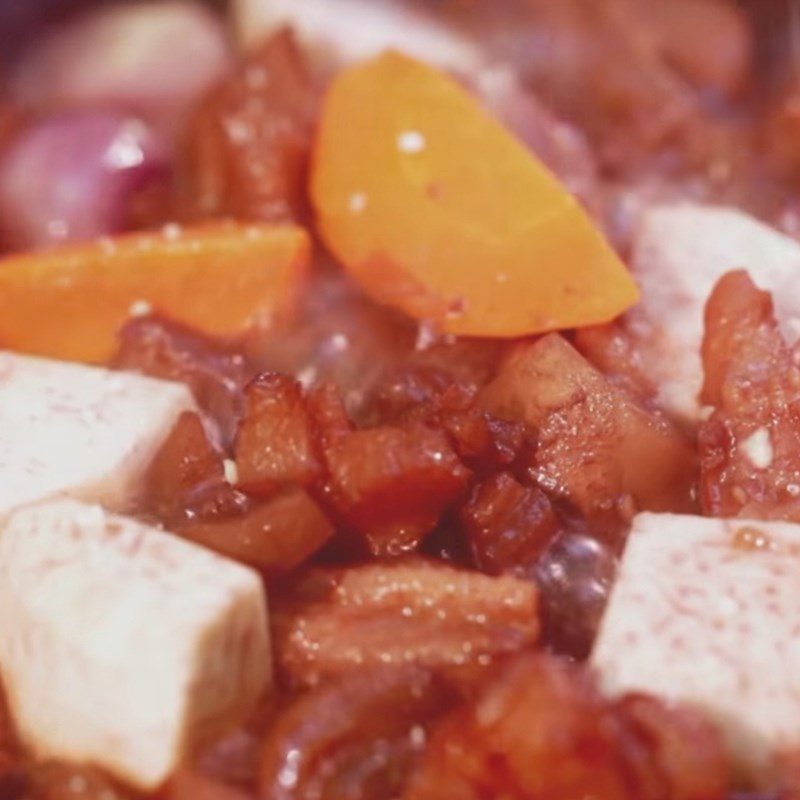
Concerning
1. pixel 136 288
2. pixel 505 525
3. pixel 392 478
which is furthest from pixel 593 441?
pixel 136 288

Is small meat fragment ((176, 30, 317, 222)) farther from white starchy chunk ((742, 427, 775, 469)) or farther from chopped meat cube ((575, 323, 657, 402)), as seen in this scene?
white starchy chunk ((742, 427, 775, 469))

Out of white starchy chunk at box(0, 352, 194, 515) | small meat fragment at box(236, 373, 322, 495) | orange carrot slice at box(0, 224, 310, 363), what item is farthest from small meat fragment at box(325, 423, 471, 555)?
orange carrot slice at box(0, 224, 310, 363)

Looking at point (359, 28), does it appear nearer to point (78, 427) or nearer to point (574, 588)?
point (78, 427)

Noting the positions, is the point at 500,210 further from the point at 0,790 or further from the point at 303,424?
the point at 0,790

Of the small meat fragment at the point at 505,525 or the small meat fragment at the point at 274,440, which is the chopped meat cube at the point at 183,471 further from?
the small meat fragment at the point at 505,525

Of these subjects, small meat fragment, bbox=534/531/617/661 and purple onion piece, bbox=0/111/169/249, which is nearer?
small meat fragment, bbox=534/531/617/661

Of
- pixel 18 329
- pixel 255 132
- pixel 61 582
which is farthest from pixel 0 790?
pixel 255 132
